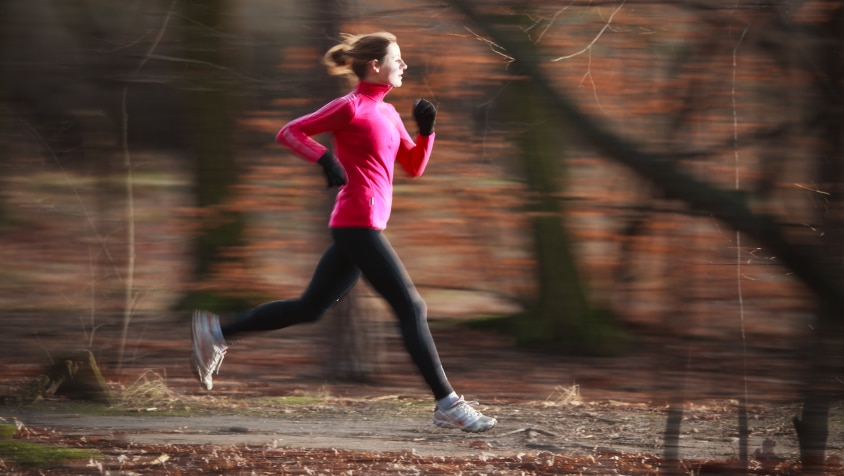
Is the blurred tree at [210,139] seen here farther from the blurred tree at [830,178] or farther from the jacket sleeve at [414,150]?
the blurred tree at [830,178]

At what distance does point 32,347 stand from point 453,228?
3375 millimetres

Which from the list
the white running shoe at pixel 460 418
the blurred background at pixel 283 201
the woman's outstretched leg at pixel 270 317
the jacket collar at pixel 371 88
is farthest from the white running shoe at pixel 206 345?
the blurred background at pixel 283 201

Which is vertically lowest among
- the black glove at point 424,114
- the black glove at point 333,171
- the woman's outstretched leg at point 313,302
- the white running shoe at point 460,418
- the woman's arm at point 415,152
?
the white running shoe at point 460,418

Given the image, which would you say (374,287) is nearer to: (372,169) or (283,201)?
(372,169)

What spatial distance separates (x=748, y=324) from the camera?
4.76 m

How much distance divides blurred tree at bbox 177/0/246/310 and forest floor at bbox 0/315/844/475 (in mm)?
798

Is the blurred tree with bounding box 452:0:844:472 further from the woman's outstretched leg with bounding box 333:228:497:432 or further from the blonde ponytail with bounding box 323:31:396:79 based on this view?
the woman's outstretched leg with bounding box 333:228:497:432

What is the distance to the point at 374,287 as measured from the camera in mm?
4820

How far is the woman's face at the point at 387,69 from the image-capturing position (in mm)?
4672

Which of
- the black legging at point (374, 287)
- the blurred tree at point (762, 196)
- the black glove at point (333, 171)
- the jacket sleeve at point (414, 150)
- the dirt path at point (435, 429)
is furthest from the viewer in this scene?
the dirt path at point (435, 429)

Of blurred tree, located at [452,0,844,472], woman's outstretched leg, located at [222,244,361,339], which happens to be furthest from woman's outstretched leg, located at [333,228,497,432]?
blurred tree, located at [452,0,844,472]

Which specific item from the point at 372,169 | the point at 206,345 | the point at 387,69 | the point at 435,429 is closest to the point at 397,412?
the point at 435,429

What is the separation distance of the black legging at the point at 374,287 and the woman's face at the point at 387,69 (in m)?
0.64

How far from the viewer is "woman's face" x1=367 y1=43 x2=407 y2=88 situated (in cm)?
467
